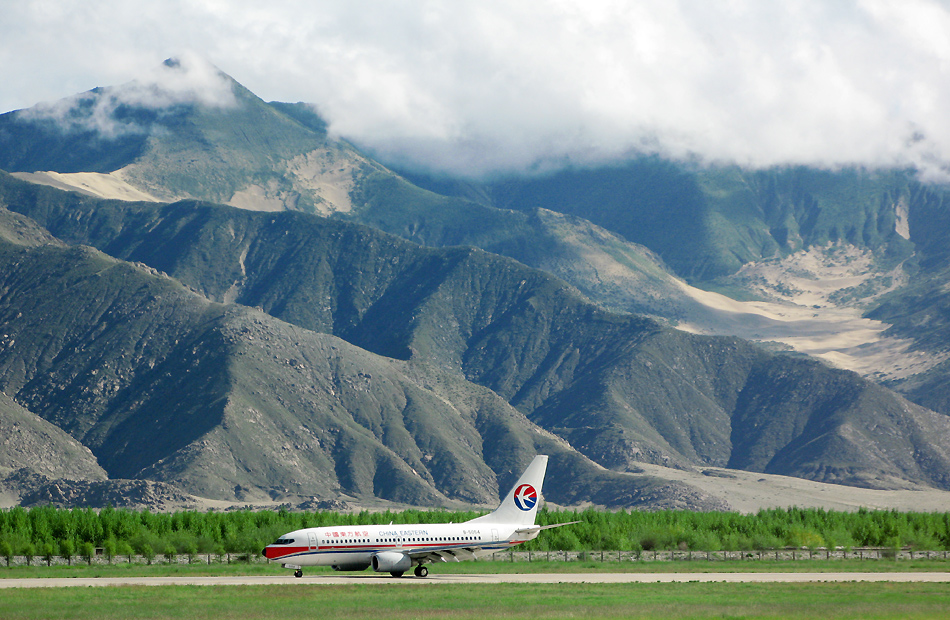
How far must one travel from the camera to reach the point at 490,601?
2452 inches

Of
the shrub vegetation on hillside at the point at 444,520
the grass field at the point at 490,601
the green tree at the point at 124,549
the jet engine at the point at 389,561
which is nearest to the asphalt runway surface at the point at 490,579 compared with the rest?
the jet engine at the point at 389,561

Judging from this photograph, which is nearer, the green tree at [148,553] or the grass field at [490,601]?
the grass field at [490,601]

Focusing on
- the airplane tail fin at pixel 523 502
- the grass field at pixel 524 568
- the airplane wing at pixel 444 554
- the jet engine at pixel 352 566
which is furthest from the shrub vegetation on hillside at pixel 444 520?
the airplane wing at pixel 444 554

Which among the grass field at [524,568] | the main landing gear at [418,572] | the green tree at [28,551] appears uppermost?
the green tree at [28,551]

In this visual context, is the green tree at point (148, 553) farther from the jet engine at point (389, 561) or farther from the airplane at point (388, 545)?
the jet engine at point (389, 561)

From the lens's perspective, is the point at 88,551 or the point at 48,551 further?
the point at 48,551

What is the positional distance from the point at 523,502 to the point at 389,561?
1309cm

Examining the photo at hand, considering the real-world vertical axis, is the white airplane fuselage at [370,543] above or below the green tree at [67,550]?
above

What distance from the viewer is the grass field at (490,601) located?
186ft

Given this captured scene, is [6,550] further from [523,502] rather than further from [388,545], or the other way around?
[523,502]

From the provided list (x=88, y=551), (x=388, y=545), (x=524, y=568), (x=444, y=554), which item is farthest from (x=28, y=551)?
(x=524, y=568)

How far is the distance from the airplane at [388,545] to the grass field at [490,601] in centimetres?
731

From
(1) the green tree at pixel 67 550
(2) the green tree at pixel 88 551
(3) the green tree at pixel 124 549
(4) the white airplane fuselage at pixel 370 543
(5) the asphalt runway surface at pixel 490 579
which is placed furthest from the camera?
(3) the green tree at pixel 124 549

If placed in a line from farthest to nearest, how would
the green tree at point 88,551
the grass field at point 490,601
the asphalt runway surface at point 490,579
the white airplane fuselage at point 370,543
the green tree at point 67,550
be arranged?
the green tree at point 67,550, the green tree at point 88,551, the white airplane fuselage at point 370,543, the asphalt runway surface at point 490,579, the grass field at point 490,601
